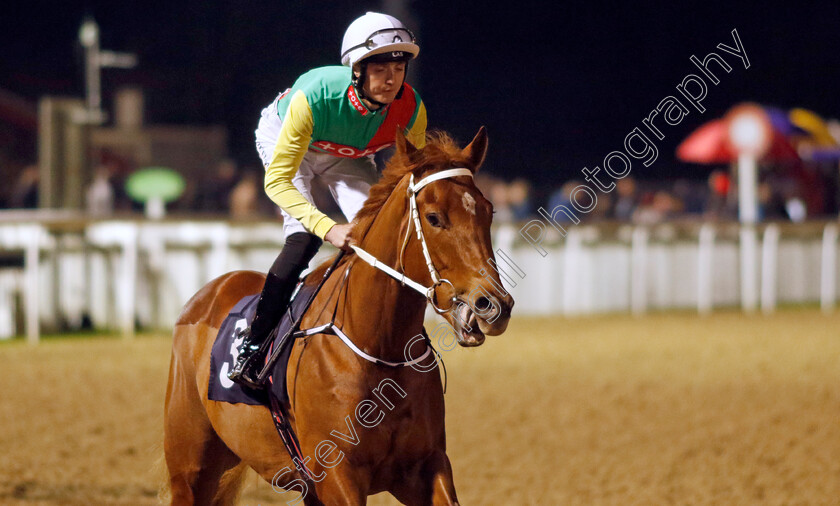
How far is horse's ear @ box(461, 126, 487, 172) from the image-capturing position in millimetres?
3166

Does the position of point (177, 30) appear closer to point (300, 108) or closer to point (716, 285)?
point (716, 285)

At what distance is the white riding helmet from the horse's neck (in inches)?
20.7

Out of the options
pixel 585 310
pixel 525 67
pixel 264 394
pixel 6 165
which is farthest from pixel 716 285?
pixel 6 165

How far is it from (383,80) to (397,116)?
0.24 m

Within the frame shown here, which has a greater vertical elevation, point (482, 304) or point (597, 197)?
point (597, 197)

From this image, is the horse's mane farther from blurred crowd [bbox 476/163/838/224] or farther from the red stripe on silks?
blurred crowd [bbox 476/163/838/224]

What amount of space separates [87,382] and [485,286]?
21.4ft

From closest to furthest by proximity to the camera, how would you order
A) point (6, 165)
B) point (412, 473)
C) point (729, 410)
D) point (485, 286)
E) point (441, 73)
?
point (485, 286)
point (412, 473)
point (729, 410)
point (6, 165)
point (441, 73)

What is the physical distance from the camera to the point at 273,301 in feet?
11.9

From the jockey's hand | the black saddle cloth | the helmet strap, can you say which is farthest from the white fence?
the jockey's hand

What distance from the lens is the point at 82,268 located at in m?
11.2

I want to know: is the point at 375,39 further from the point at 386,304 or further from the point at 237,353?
the point at 237,353

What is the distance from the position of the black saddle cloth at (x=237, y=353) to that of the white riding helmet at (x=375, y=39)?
856 mm

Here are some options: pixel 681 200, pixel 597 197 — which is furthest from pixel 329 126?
pixel 681 200
